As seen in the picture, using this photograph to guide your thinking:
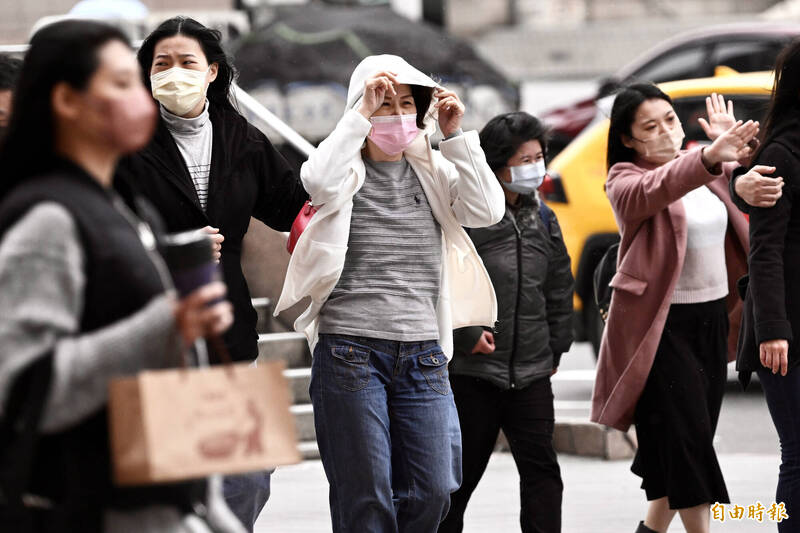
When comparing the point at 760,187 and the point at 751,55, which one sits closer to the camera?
the point at 760,187

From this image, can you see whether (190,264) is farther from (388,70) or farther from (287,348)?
(287,348)

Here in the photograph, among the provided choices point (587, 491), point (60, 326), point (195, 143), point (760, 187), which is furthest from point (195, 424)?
point (587, 491)

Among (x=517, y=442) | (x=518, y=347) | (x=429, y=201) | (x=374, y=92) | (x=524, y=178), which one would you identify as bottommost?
(x=517, y=442)

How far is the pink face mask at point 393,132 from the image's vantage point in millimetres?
4598

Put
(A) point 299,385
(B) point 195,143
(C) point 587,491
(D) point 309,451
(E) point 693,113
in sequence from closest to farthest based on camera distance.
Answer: (B) point 195,143 → (C) point 587,491 → (D) point 309,451 → (A) point 299,385 → (E) point 693,113

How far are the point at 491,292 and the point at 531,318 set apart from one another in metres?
0.65

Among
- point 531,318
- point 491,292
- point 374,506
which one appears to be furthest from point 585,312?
point 374,506

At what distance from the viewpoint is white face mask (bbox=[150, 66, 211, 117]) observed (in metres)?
4.51

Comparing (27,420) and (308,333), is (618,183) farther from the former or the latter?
(27,420)

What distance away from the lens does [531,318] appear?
556 cm

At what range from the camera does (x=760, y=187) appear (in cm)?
484

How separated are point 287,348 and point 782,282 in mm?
3860

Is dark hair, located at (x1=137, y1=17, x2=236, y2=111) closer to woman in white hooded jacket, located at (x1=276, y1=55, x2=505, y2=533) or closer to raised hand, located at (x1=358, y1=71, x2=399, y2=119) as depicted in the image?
woman in white hooded jacket, located at (x1=276, y1=55, x2=505, y2=533)

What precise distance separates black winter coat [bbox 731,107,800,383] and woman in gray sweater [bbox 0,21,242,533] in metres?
2.65
